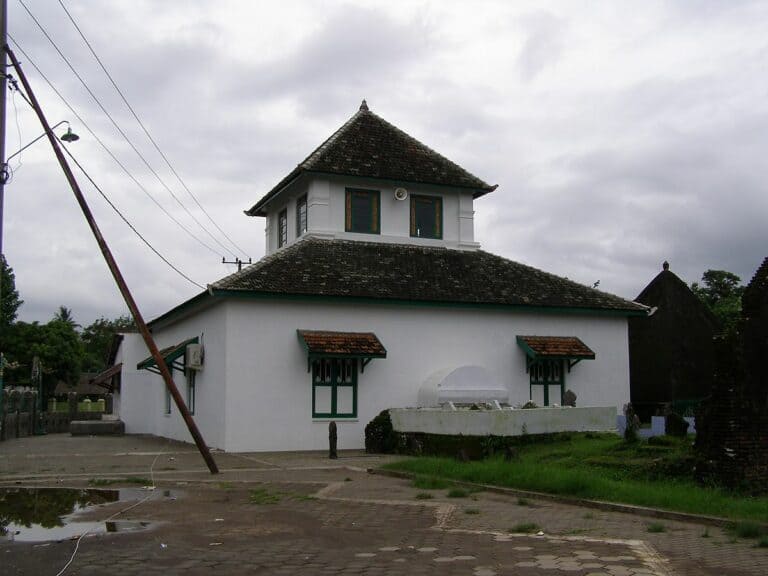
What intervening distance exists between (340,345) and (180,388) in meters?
7.68

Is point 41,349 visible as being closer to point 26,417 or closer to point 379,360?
point 26,417

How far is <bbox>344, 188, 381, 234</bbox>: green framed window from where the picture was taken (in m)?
27.3

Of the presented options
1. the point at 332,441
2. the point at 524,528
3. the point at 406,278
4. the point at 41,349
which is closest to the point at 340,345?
the point at 332,441

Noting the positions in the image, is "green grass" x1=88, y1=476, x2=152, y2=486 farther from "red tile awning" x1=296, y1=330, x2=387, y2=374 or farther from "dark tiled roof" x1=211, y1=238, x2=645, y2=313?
"red tile awning" x1=296, y1=330, x2=387, y2=374

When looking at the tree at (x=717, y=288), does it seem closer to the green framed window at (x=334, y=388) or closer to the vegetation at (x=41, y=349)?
the green framed window at (x=334, y=388)

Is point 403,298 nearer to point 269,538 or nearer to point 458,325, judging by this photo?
point 458,325

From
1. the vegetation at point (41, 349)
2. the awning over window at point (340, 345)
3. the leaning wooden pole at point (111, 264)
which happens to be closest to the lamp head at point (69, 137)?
the leaning wooden pole at point (111, 264)

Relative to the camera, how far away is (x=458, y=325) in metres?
25.8

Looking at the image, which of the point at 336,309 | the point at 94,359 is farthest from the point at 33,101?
the point at 94,359

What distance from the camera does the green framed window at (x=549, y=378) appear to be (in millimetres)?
26656

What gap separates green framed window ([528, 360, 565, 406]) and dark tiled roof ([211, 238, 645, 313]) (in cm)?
186

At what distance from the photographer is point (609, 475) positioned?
13984 mm

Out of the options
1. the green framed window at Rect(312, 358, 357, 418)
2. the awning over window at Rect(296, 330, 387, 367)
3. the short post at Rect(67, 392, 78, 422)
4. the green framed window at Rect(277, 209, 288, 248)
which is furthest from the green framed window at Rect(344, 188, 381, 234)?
the short post at Rect(67, 392, 78, 422)

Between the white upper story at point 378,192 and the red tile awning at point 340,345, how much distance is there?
4.17 metres
